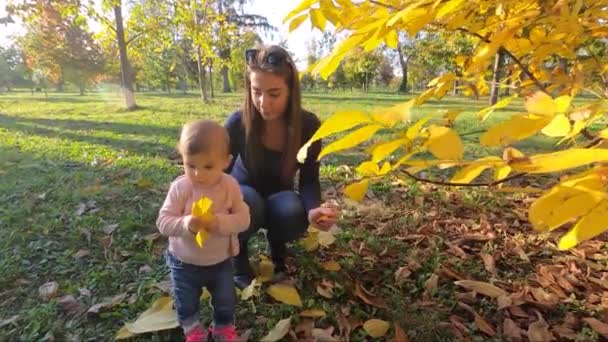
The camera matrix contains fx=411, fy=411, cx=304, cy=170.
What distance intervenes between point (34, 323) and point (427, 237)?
1.79m

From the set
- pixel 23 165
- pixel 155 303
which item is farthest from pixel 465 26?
pixel 23 165

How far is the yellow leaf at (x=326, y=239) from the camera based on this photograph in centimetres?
210

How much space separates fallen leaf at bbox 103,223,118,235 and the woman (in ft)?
2.93

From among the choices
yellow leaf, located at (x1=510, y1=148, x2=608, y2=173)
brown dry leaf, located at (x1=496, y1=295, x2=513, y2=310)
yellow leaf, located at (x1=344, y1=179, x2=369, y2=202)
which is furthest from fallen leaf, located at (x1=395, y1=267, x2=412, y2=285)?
yellow leaf, located at (x1=510, y1=148, x2=608, y2=173)

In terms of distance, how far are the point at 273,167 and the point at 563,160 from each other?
1.41m

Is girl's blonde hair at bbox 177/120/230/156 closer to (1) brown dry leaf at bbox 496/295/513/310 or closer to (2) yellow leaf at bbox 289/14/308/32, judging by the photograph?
(2) yellow leaf at bbox 289/14/308/32

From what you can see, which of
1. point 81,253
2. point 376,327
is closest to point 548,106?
point 376,327

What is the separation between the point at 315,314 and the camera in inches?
60.1

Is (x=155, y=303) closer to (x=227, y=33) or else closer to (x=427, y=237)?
(x=427, y=237)

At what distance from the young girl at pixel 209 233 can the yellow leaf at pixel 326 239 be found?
0.73 m

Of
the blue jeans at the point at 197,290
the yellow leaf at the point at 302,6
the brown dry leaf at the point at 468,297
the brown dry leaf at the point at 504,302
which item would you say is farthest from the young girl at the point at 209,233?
the brown dry leaf at the point at 504,302

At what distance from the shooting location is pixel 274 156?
1866 mm

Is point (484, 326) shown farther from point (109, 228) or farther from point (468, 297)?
point (109, 228)

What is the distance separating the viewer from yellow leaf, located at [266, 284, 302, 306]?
1.58 m
